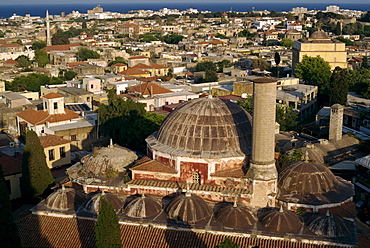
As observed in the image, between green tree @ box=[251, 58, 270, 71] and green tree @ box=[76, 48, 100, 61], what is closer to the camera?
green tree @ box=[251, 58, 270, 71]

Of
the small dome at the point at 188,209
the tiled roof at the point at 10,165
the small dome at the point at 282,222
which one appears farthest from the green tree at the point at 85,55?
the small dome at the point at 282,222

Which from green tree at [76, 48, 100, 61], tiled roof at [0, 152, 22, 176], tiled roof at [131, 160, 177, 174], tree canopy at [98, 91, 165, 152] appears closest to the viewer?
tiled roof at [131, 160, 177, 174]

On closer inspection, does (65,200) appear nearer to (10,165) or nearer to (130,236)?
(130,236)

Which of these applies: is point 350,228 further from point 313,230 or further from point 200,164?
point 200,164

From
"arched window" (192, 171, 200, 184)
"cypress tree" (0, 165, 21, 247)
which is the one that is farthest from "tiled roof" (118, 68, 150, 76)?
"cypress tree" (0, 165, 21, 247)

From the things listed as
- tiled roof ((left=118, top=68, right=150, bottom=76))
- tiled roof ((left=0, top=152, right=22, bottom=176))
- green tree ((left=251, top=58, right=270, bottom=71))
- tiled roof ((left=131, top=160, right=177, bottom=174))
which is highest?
green tree ((left=251, top=58, right=270, bottom=71))

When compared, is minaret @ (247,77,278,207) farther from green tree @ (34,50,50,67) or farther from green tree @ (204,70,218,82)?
green tree @ (34,50,50,67)

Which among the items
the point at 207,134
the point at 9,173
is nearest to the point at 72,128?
the point at 9,173
